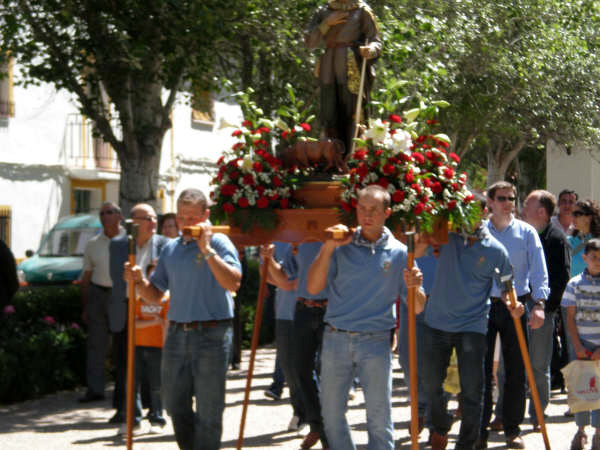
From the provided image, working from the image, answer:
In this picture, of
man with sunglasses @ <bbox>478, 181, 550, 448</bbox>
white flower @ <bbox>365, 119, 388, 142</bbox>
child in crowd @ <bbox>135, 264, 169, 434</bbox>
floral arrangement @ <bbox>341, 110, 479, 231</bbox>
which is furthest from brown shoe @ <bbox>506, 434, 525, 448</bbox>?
white flower @ <bbox>365, 119, 388, 142</bbox>

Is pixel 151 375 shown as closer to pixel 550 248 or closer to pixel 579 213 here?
pixel 550 248

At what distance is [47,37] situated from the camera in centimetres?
1317

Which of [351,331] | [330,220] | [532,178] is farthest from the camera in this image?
[532,178]

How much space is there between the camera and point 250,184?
24.0 ft

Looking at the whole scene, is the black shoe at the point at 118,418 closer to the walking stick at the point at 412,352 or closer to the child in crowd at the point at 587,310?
the child in crowd at the point at 587,310

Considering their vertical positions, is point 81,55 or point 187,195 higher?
point 81,55

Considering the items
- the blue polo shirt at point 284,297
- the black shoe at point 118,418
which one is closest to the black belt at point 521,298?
the blue polo shirt at point 284,297

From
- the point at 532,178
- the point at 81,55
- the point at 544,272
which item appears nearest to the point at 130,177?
the point at 81,55

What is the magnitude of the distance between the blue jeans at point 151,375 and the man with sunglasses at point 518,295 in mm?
2848

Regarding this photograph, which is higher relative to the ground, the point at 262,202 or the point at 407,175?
the point at 407,175

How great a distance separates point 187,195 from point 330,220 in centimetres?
→ 95

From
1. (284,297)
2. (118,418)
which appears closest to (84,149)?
(118,418)

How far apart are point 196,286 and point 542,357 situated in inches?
149

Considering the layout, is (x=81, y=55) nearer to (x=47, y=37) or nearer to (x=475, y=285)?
(x=47, y=37)
